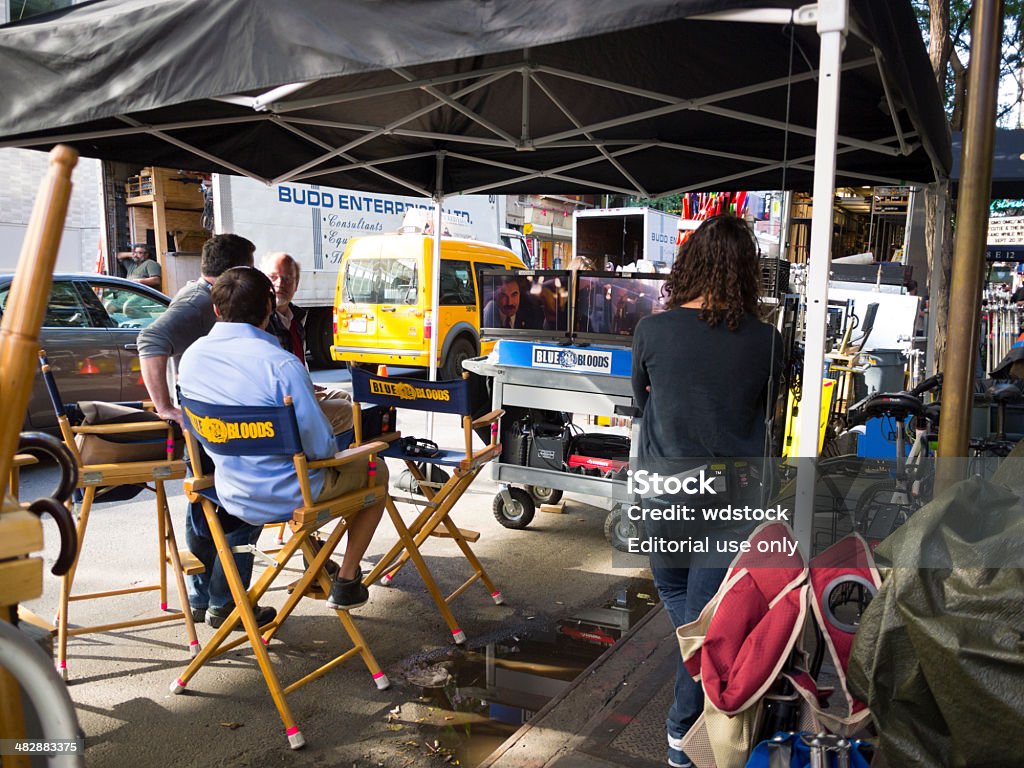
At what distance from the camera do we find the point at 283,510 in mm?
3262

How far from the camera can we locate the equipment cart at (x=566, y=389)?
467 cm

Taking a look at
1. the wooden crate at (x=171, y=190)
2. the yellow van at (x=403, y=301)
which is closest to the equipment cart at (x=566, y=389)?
the yellow van at (x=403, y=301)

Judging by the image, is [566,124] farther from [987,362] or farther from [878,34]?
[987,362]

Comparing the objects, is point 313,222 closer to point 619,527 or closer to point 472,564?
point 619,527

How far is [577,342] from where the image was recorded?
497 centimetres

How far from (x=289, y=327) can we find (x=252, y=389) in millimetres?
1649

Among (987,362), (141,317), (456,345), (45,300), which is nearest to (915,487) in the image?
(45,300)

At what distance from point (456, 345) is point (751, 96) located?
853cm

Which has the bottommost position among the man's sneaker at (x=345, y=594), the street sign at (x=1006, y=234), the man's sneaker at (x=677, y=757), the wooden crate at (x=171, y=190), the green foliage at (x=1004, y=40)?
the man's sneaker at (x=677, y=757)

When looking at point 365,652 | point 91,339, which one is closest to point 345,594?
point 365,652

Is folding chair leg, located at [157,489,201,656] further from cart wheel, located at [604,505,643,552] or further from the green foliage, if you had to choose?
the green foliage

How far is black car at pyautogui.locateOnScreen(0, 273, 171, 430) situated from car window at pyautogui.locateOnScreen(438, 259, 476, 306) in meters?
5.05

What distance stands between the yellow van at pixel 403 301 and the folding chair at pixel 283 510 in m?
8.42

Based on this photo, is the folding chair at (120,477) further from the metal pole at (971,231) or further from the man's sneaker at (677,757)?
the metal pole at (971,231)
